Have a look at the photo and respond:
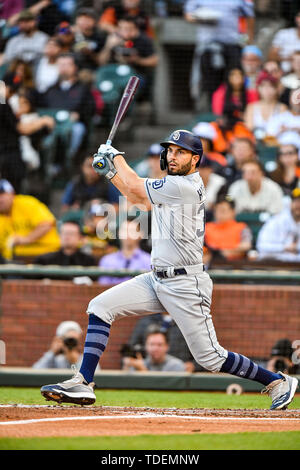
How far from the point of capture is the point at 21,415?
5207 millimetres

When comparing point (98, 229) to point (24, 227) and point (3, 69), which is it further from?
point (3, 69)

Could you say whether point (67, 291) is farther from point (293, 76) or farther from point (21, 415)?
point (293, 76)

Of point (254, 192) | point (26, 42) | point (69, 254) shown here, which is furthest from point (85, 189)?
point (26, 42)

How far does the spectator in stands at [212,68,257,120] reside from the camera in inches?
435

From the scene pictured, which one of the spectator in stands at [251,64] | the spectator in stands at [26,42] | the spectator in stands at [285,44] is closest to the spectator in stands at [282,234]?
the spectator in stands at [251,64]

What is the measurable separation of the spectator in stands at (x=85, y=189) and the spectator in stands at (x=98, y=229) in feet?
0.69

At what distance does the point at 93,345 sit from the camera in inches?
212

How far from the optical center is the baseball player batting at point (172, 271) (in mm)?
5289

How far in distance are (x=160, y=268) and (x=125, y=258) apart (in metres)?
3.17

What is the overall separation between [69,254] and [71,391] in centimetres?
353

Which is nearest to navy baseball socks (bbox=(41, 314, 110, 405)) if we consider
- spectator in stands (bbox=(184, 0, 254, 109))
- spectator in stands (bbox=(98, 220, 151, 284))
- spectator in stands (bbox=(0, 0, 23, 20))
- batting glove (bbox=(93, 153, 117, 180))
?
batting glove (bbox=(93, 153, 117, 180))

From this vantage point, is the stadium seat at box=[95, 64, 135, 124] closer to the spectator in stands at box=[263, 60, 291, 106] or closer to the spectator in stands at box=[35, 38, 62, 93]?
the spectator in stands at box=[35, 38, 62, 93]

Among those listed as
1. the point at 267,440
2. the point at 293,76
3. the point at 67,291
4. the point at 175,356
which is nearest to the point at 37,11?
the point at 293,76

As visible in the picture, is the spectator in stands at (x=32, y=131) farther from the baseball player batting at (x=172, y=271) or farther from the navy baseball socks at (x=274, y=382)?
the navy baseball socks at (x=274, y=382)
